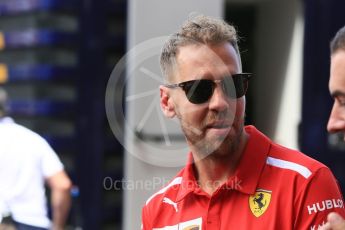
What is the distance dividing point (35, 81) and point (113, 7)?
81 centimetres

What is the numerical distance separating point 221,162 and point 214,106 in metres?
0.18

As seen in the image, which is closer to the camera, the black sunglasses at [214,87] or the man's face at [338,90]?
the man's face at [338,90]

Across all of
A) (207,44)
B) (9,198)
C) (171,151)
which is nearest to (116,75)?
(171,151)

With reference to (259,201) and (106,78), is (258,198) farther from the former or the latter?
(106,78)

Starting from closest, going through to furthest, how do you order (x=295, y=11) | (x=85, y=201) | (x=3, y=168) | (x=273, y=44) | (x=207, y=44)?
(x=207, y=44) → (x=3, y=168) → (x=85, y=201) → (x=295, y=11) → (x=273, y=44)

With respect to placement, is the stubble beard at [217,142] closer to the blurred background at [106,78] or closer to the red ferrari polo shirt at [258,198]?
the red ferrari polo shirt at [258,198]

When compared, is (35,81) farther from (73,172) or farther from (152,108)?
(152,108)

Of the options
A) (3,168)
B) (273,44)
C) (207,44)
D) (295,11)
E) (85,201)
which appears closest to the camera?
(207,44)

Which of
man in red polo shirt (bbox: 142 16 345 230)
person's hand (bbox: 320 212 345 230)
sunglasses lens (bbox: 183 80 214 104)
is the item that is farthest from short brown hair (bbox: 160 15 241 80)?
person's hand (bbox: 320 212 345 230)

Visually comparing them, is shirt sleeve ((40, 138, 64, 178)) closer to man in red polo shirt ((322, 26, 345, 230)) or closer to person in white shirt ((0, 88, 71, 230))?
person in white shirt ((0, 88, 71, 230))

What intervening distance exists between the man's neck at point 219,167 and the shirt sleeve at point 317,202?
0.26 m

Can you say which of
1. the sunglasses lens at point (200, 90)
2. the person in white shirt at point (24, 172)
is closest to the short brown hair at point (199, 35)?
the sunglasses lens at point (200, 90)

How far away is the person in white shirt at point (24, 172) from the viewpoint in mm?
4602

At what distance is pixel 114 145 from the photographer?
A: 523cm
